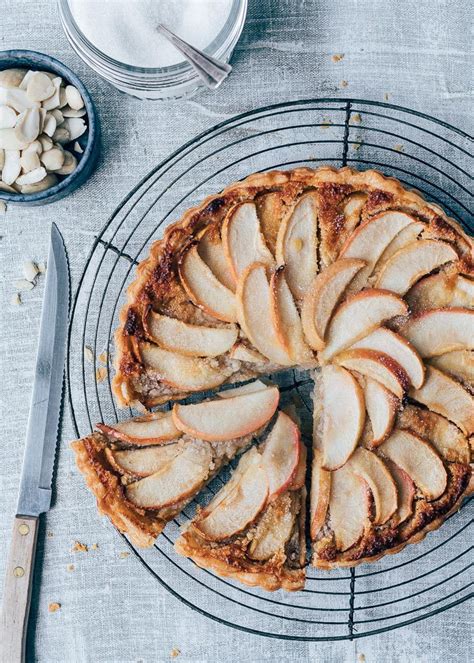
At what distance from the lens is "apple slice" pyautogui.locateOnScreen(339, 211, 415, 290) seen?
13.5 ft

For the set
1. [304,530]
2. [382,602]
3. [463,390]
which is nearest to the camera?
[463,390]

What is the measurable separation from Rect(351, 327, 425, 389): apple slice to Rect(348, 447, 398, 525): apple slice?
458 millimetres

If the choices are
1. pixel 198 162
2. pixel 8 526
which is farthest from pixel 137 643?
pixel 198 162

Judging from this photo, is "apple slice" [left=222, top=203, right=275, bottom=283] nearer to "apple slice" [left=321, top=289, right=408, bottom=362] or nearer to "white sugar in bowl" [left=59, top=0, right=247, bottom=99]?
"apple slice" [left=321, top=289, right=408, bottom=362]

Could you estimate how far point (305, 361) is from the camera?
421 centimetres

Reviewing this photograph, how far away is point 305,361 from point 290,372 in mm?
459

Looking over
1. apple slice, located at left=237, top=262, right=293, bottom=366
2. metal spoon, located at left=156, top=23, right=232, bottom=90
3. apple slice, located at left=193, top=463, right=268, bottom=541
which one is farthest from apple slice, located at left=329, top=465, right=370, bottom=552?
metal spoon, located at left=156, top=23, right=232, bottom=90

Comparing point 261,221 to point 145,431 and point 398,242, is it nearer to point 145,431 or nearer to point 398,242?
point 398,242

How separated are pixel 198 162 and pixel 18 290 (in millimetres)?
1334

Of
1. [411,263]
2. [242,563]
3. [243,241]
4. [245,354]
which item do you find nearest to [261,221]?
[243,241]

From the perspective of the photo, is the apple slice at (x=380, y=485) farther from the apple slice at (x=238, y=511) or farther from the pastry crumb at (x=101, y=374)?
the pastry crumb at (x=101, y=374)

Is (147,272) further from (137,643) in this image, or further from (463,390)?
(137,643)

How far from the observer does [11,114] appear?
4.57 m

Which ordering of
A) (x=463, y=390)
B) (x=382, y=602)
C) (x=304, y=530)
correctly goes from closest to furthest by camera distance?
1. (x=463, y=390)
2. (x=304, y=530)
3. (x=382, y=602)
